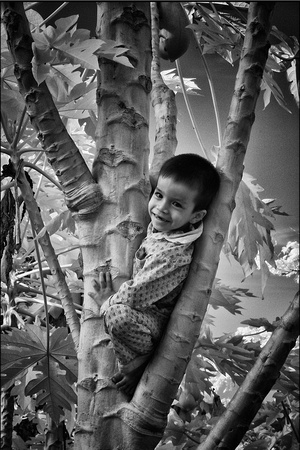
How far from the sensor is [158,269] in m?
0.47

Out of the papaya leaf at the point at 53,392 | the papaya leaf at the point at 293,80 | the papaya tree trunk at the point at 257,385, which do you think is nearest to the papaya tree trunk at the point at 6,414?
the papaya leaf at the point at 53,392

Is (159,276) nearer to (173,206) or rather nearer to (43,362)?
(173,206)

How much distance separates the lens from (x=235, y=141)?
18.3 inches

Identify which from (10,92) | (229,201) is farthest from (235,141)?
(10,92)

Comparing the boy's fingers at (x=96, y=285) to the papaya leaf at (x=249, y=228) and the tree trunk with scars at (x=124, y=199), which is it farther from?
the papaya leaf at (x=249, y=228)

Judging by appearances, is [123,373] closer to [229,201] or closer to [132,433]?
[132,433]

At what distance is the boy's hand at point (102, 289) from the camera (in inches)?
18.7

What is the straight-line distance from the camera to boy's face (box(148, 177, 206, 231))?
493mm

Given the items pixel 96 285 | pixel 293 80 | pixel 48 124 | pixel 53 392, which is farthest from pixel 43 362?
pixel 293 80

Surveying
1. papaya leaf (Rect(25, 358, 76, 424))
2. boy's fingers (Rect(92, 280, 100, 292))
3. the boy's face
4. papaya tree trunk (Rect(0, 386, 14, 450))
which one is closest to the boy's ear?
the boy's face

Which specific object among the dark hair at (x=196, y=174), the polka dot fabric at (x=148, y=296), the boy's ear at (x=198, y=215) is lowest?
the polka dot fabric at (x=148, y=296)

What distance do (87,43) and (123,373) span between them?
287 mm

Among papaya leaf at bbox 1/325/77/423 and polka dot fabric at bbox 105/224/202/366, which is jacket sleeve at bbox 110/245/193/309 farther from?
papaya leaf at bbox 1/325/77/423

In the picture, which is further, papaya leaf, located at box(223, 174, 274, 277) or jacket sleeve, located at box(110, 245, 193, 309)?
papaya leaf, located at box(223, 174, 274, 277)
